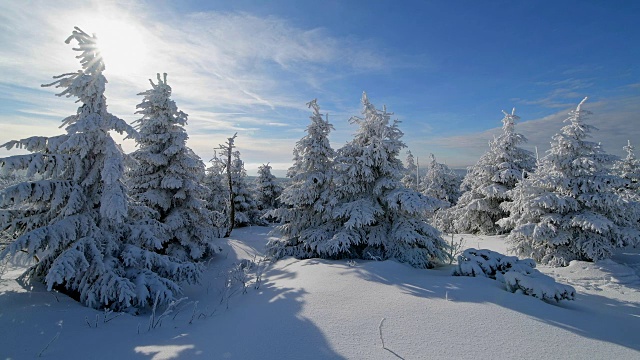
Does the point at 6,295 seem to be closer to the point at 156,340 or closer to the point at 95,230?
the point at 95,230

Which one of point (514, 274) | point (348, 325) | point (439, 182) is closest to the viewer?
point (348, 325)

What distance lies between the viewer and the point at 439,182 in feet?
108

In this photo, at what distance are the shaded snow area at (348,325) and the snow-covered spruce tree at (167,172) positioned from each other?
531 cm

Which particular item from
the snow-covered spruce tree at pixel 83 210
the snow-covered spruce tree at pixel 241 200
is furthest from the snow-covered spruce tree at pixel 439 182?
the snow-covered spruce tree at pixel 83 210

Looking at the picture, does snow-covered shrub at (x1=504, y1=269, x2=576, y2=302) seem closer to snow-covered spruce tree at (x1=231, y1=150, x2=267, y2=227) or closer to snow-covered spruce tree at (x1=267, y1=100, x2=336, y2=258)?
snow-covered spruce tree at (x1=267, y1=100, x2=336, y2=258)

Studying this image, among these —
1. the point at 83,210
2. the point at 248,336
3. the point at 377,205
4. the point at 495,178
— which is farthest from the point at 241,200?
the point at 248,336

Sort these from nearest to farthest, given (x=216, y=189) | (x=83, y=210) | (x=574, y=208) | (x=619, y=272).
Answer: (x=83, y=210) → (x=619, y=272) → (x=574, y=208) → (x=216, y=189)

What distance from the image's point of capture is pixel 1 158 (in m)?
5.84

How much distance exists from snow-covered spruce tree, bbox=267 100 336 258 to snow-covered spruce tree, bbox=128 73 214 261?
3.77 m

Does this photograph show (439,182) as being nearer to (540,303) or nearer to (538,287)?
(538,287)

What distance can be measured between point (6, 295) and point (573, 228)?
1729cm

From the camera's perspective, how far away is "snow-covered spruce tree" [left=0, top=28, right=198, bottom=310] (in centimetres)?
607

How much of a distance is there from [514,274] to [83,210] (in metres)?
10.3

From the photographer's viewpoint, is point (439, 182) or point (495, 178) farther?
point (439, 182)
